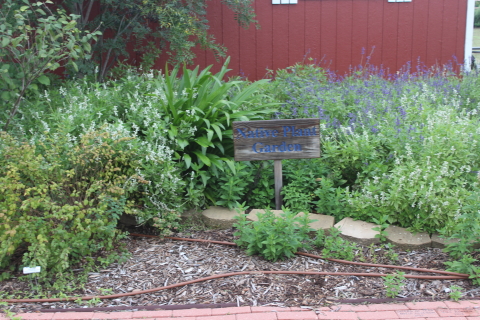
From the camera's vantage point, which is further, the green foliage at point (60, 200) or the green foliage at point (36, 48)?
the green foliage at point (36, 48)

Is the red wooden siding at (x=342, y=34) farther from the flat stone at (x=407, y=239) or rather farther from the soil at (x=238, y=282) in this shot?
the soil at (x=238, y=282)

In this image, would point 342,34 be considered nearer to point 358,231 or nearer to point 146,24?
point 146,24

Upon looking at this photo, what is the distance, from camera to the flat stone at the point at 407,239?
12.4 ft

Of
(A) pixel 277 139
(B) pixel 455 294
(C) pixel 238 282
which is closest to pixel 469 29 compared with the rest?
(A) pixel 277 139

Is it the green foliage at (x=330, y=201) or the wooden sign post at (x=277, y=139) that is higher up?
the wooden sign post at (x=277, y=139)

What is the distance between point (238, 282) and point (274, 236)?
1.49 ft

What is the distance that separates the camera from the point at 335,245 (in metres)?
3.69

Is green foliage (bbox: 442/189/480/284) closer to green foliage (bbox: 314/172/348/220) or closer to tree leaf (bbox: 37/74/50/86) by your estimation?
green foliage (bbox: 314/172/348/220)

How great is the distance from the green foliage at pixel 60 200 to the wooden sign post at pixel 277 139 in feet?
3.41

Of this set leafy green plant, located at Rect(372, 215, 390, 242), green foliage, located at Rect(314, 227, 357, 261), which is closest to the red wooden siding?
leafy green plant, located at Rect(372, 215, 390, 242)

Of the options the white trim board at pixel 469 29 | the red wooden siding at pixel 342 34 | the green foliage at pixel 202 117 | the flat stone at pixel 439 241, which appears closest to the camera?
the flat stone at pixel 439 241

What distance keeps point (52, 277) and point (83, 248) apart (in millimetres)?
289

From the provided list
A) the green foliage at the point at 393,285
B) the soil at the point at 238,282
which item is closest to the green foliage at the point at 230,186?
the soil at the point at 238,282

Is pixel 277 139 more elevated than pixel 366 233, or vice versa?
pixel 277 139
